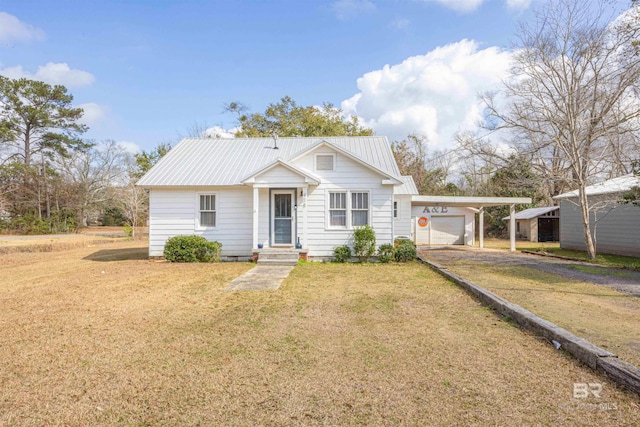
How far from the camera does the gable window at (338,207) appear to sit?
1310 centimetres

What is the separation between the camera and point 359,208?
43.0 feet

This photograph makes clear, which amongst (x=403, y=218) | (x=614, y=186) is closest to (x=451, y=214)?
(x=403, y=218)

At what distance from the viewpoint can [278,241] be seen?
43.3 feet

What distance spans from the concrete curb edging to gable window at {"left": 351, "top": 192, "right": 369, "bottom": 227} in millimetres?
6863

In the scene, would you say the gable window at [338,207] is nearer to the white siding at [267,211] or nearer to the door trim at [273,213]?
the white siding at [267,211]

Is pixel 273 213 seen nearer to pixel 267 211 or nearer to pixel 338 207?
pixel 267 211

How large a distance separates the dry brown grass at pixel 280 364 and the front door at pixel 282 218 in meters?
5.83

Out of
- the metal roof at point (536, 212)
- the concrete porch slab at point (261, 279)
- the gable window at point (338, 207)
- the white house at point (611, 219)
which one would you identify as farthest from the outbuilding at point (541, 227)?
the concrete porch slab at point (261, 279)

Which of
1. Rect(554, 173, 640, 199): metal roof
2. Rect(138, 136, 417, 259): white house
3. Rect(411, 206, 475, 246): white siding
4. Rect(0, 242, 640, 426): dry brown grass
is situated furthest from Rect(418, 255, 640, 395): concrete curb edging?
Rect(411, 206, 475, 246): white siding

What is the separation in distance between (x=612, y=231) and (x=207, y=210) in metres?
18.6

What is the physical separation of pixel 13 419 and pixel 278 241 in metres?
10.4

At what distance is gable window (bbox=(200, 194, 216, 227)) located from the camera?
13641 millimetres

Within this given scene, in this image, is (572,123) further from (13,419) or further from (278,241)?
(13,419)

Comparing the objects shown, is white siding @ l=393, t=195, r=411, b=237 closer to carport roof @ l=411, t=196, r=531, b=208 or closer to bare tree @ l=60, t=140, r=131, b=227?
carport roof @ l=411, t=196, r=531, b=208
